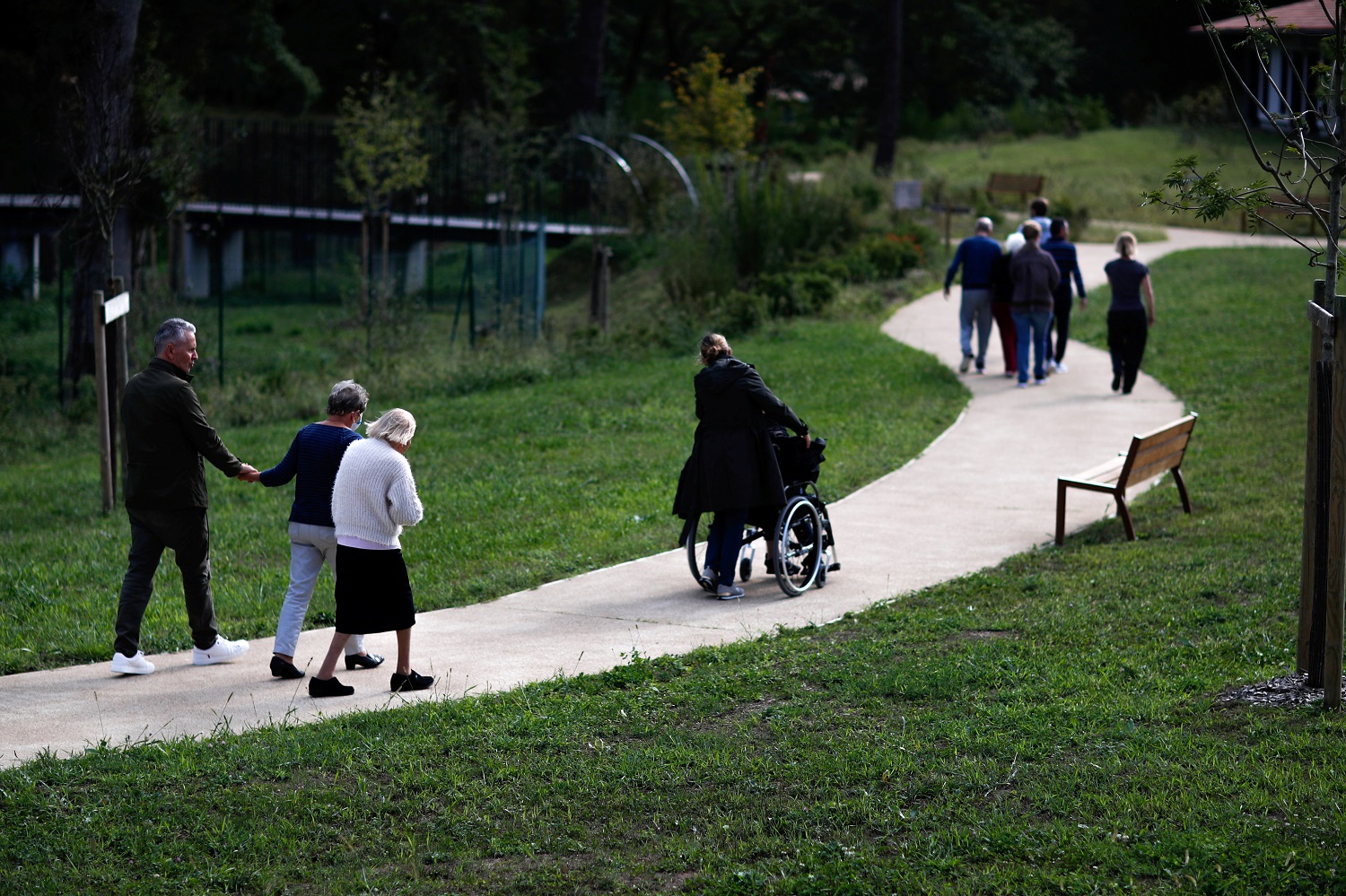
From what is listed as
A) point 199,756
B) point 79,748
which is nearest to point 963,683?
point 199,756

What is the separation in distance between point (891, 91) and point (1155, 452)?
34.6 meters

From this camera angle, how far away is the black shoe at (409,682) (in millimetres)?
7148

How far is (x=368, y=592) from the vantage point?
7.01 metres

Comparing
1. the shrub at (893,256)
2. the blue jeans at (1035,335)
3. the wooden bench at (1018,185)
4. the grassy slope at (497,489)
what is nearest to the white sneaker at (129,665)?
the grassy slope at (497,489)

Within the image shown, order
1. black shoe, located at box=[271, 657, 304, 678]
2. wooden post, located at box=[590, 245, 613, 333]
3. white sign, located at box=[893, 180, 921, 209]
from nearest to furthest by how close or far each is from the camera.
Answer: black shoe, located at box=[271, 657, 304, 678] < wooden post, located at box=[590, 245, 613, 333] < white sign, located at box=[893, 180, 921, 209]

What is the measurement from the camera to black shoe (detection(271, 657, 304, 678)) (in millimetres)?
7434

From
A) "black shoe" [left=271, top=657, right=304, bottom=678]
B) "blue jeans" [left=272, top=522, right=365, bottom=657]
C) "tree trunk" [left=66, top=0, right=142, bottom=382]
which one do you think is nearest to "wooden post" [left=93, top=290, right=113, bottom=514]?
"blue jeans" [left=272, top=522, right=365, bottom=657]

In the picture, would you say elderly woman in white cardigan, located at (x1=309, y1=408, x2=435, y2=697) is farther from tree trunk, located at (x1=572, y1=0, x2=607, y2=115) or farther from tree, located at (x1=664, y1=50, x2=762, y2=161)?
tree trunk, located at (x1=572, y1=0, x2=607, y2=115)

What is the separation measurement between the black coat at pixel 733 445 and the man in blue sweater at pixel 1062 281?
8775 millimetres

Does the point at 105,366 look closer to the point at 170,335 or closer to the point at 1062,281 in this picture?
the point at 170,335

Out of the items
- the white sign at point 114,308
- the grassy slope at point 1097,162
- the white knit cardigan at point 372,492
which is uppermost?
the grassy slope at point 1097,162

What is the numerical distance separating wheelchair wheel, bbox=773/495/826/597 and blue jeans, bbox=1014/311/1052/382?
8195 mm

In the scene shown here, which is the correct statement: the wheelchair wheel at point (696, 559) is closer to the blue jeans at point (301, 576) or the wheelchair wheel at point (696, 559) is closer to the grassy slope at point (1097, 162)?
the blue jeans at point (301, 576)

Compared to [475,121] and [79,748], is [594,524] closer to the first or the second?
[79,748]
